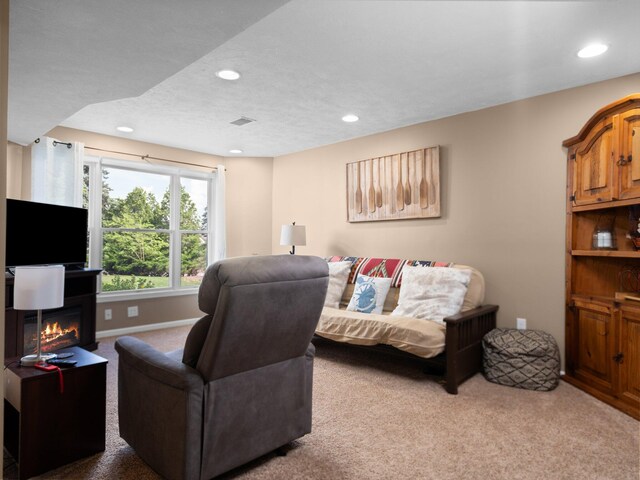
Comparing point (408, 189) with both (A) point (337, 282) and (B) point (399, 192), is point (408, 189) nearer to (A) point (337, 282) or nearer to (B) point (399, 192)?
(B) point (399, 192)

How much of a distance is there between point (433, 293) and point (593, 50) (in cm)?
215

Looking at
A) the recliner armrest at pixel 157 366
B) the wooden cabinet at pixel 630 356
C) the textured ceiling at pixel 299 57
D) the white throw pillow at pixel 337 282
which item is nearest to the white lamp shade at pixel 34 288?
the recliner armrest at pixel 157 366

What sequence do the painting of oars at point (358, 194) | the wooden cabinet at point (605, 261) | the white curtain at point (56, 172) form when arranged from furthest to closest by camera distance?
the painting of oars at point (358, 194) < the white curtain at point (56, 172) < the wooden cabinet at point (605, 261)

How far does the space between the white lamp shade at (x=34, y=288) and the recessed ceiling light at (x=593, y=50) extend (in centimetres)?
348

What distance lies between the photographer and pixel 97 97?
292cm

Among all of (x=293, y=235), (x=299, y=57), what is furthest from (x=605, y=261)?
(x=293, y=235)

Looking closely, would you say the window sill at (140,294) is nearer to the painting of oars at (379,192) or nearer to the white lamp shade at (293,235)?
the white lamp shade at (293,235)

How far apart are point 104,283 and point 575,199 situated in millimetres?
5035

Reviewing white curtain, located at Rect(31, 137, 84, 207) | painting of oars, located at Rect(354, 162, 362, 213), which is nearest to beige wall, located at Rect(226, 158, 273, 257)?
painting of oars, located at Rect(354, 162, 362, 213)

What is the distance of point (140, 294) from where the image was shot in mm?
5066

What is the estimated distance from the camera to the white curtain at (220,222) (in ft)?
18.6

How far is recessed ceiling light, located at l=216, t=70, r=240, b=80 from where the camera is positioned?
3050 mm

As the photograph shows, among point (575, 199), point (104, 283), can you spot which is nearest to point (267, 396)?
point (575, 199)

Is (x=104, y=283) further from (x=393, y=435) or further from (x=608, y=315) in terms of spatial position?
(x=608, y=315)
